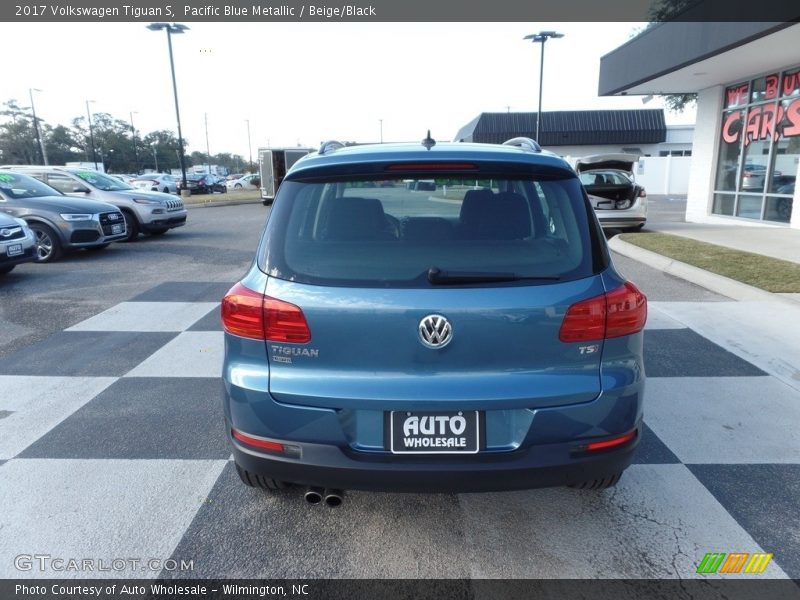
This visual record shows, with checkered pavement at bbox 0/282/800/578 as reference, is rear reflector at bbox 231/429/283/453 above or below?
above

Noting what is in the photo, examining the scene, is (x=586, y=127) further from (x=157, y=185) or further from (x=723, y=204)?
(x=157, y=185)

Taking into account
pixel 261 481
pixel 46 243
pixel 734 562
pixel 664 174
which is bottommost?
pixel 734 562

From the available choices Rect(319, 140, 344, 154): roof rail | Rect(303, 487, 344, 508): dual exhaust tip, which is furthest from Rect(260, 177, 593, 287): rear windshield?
Rect(303, 487, 344, 508): dual exhaust tip

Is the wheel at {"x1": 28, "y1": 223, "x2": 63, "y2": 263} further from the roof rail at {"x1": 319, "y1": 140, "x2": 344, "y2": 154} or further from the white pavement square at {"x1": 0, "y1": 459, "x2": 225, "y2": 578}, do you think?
the roof rail at {"x1": 319, "y1": 140, "x2": 344, "y2": 154}

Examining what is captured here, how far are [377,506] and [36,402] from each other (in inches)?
115

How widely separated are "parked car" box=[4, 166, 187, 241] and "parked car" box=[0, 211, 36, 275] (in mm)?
3947

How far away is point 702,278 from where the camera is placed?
791 cm

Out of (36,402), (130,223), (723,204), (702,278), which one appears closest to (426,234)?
(36,402)

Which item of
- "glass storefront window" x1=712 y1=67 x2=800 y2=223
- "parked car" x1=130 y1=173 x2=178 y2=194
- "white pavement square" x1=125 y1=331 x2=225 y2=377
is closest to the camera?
"white pavement square" x1=125 y1=331 x2=225 y2=377

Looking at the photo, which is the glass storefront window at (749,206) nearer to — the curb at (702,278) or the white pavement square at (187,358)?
the curb at (702,278)

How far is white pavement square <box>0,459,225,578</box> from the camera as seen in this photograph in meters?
2.55

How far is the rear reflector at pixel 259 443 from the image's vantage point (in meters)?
2.30

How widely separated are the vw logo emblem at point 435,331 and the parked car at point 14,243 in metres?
8.03

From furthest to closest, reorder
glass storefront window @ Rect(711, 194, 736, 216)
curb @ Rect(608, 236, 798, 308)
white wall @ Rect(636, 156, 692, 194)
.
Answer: white wall @ Rect(636, 156, 692, 194) < glass storefront window @ Rect(711, 194, 736, 216) < curb @ Rect(608, 236, 798, 308)
